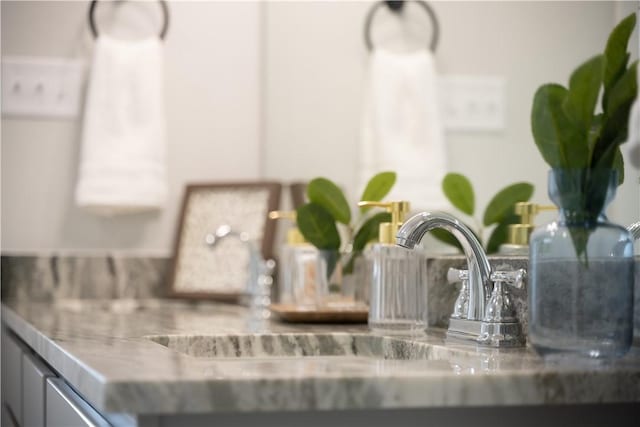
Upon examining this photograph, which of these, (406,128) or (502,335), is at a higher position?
(406,128)

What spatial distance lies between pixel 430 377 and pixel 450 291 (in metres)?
0.59

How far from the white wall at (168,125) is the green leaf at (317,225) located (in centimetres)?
67

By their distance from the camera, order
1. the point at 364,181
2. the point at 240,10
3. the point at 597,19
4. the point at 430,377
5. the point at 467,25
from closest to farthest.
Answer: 1. the point at 430,377
2. the point at 597,19
3. the point at 467,25
4. the point at 364,181
5. the point at 240,10

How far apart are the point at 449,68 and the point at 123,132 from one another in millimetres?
765

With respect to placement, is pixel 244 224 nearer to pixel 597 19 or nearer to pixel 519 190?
pixel 519 190

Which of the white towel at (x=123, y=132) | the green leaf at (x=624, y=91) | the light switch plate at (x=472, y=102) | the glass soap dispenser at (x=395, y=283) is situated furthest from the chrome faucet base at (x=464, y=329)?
the white towel at (x=123, y=132)

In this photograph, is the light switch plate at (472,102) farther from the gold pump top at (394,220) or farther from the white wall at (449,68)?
the gold pump top at (394,220)

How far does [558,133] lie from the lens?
0.98 m

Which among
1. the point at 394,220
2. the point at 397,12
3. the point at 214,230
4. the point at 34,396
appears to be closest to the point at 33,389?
the point at 34,396

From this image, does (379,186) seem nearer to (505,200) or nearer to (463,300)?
(505,200)

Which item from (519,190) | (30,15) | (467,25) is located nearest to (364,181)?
(467,25)

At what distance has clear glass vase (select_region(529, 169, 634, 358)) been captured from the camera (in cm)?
96

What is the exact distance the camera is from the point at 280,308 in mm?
1622

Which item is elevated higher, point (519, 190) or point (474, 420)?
point (519, 190)
